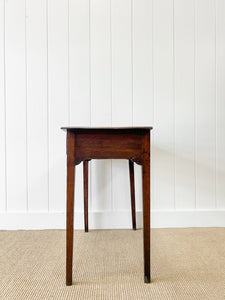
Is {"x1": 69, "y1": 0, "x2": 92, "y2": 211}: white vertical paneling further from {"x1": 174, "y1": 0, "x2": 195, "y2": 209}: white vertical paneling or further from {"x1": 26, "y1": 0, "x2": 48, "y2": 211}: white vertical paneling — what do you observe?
{"x1": 174, "y1": 0, "x2": 195, "y2": 209}: white vertical paneling

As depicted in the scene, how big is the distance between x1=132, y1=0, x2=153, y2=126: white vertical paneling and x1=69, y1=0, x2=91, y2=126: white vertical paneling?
0.91ft

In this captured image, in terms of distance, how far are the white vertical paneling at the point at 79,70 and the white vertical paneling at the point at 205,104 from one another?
66cm

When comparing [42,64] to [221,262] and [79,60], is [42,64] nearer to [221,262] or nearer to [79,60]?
[79,60]

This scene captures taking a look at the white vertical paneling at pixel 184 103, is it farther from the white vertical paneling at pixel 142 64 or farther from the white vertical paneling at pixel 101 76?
the white vertical paneling at pixel 101 76

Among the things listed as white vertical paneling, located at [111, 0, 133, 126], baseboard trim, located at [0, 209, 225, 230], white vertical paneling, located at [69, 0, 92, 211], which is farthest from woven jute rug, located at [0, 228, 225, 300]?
white vertical paneling, located at [111, 0, 133, 126]

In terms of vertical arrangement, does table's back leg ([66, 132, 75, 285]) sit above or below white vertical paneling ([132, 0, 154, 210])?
below

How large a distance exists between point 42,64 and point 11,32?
10.2 inches

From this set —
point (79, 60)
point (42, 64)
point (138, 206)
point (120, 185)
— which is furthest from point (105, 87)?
point (138, 206)

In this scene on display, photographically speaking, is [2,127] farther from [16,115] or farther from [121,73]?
[121,73]

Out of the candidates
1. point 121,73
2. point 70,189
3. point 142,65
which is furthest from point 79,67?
point 70,189

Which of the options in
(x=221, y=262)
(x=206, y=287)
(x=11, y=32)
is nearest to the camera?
(x=206, y=287)

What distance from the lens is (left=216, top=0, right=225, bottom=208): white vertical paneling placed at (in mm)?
1630

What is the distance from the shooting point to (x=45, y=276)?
1007 millimetres

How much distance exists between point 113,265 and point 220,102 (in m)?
1.13
